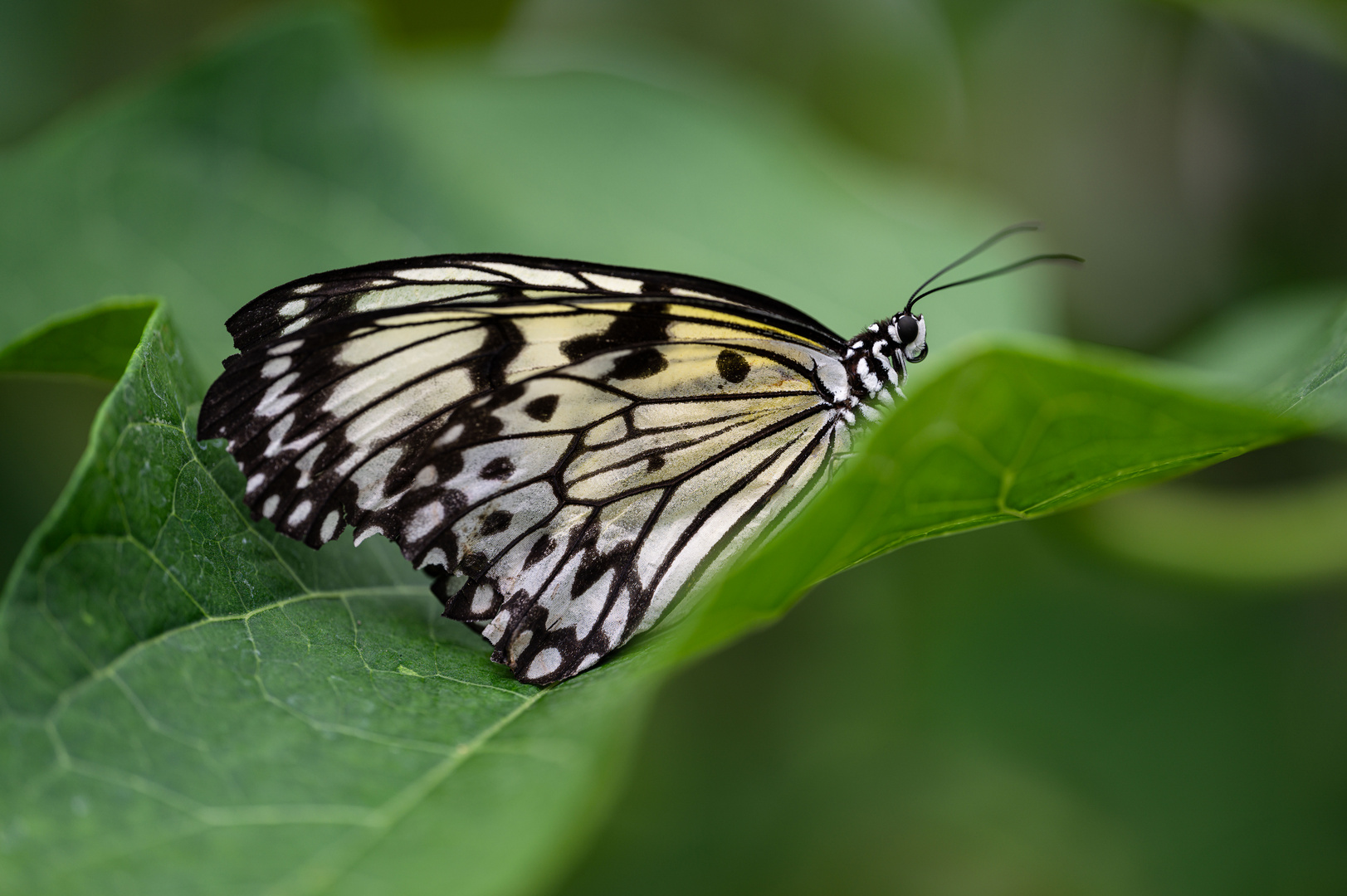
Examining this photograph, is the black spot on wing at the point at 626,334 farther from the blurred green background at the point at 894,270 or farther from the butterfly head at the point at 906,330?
the blurred green background at the point at 894,270

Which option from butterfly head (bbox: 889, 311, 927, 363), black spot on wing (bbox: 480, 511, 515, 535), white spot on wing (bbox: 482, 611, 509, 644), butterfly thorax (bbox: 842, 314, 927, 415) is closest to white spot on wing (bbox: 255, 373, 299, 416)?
black spot on wing (bbox: 480, 511, 515, 535)

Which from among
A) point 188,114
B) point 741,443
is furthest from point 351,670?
point 188,114

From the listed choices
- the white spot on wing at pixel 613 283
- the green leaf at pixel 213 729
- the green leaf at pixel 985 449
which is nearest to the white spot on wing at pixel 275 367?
the green leaf at pixel 213 729

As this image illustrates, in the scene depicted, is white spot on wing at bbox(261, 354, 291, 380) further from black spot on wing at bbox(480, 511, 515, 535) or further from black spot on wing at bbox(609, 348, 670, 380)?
black spot on wing at bbox(609, 348, 670, 380)

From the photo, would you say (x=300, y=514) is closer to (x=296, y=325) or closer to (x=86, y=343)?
(x=296, y=325)

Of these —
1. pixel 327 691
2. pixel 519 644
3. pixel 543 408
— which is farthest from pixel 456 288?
pixel 327 691

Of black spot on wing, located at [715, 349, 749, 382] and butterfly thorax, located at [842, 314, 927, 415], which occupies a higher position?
butterfly thorax, located at [842, 314, 927, 415]

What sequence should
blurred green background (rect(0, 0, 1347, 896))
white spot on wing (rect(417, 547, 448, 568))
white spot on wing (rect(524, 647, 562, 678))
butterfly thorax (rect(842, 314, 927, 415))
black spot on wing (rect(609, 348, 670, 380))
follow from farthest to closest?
1. blurred green background (rect(0, 0, 1347, 896))
2. butterfly thorax (rect(842, 314, 927, 415))
3. black spot on wing (rect(609, 348, 670, 380))
4. white spot on wing (rect(417, 547, 448, 568))
5. white spot on wing (rect(524, 647, 562, 678))
